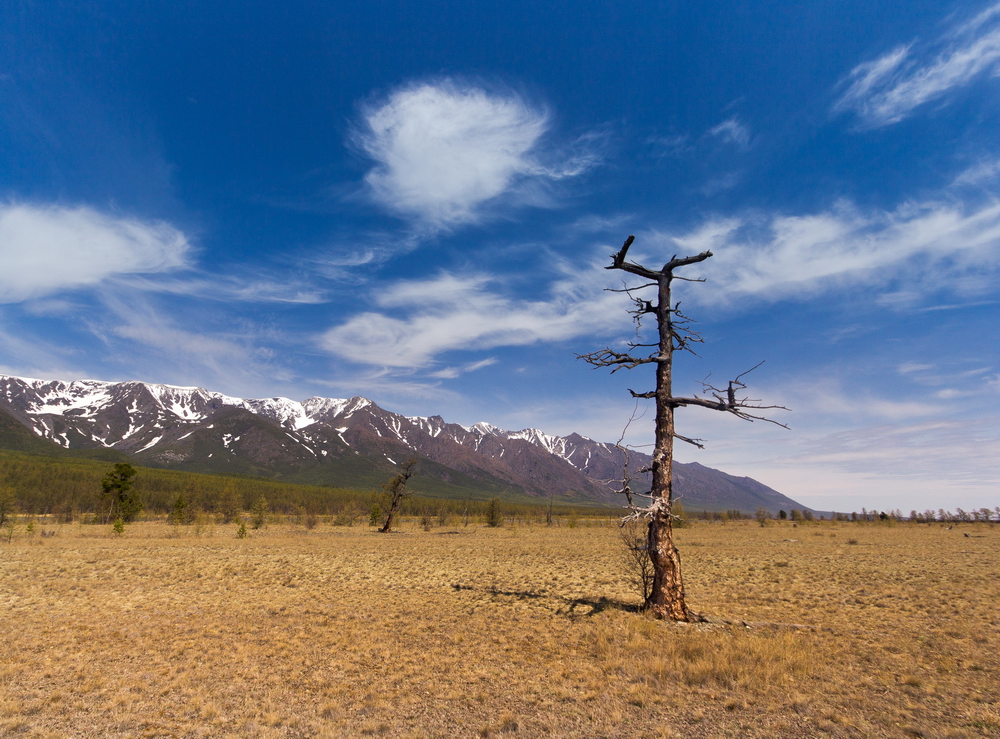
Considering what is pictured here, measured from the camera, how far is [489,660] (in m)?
10.3

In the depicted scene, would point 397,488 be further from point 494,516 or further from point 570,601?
point 570,601

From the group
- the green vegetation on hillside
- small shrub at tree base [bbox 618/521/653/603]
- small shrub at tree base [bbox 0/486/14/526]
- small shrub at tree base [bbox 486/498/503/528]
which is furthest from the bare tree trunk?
the green vegetation on hillside

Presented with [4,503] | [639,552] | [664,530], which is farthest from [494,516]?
[664,530]

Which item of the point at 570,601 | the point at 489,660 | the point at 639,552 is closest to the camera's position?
→ the point at 489,660

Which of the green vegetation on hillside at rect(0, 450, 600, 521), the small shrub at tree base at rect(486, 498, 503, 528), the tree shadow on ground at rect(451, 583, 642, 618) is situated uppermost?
the tree shadow on ground at rect(451, 583, 642, 618)

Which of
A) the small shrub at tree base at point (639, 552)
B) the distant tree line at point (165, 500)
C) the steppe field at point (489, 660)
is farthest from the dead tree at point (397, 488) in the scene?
the small shrub at tree base at point (639, 552)

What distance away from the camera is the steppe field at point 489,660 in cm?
714

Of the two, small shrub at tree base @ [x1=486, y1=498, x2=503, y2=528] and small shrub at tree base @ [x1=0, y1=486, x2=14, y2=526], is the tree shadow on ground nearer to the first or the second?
small shrub at tree base @ [x1=0, y1=486, x2=14, y2=526]

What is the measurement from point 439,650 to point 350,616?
16.6ft

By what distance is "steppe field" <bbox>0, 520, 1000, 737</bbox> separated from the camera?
7145 mm

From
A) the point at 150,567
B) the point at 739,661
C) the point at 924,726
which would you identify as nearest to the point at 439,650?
the point at 739,661

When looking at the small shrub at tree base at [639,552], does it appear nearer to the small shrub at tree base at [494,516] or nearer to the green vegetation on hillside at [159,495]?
the small shrub at tree base at [494,516]

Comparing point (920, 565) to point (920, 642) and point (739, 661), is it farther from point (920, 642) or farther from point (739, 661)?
point (739, 661)

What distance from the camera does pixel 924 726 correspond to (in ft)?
22.3
